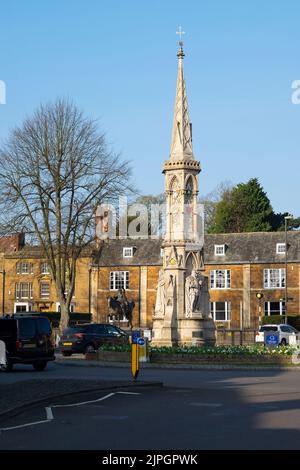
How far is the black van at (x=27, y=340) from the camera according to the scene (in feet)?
90.9

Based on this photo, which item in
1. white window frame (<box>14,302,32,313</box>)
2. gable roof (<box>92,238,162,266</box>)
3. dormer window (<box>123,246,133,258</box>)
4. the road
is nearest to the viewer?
the road

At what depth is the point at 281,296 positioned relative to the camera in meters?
66.7

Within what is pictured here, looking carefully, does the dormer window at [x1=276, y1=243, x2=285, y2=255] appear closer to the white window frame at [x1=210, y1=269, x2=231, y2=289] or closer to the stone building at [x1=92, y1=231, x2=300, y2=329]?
the stone building at [x1=92, y1=231, x2=300, y2=329]

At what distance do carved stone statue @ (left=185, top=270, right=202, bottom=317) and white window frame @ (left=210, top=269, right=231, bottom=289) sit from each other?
34.2 meters

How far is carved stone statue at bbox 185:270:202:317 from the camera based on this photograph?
34.7 metres

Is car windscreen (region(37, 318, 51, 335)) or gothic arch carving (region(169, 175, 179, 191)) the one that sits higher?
gothic arch carving (region(169, 175, 179, 191))

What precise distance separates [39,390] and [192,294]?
18.1 m

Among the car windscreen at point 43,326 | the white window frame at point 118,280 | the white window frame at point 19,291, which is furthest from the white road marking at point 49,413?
the white window frame at point 19,291

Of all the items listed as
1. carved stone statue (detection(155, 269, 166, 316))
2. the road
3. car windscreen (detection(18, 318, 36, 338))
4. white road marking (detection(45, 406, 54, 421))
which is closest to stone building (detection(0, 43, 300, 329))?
carved stone statue (detection(155, 269, 166, 316))

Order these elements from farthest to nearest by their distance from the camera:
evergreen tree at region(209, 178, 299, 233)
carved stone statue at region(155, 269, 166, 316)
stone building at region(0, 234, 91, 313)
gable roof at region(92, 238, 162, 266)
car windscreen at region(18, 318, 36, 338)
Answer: evergreen tree at region(209, 178, 299, 233)
stone building at region(0, 234, 91, 313)
gable roof at region(92, 238, 162, 266)
carved stone statue at region(155, 269, 166, 316)
car windscreen at region(18, 318, 36, 338)

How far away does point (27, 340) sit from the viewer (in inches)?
1102

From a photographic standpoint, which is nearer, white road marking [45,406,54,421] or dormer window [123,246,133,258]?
white road marking [45,406,54,421]

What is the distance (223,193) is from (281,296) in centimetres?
3077
